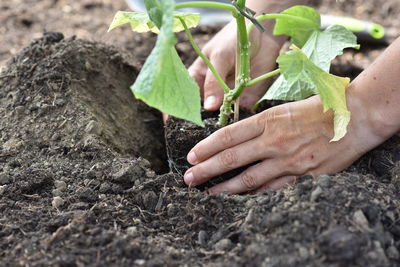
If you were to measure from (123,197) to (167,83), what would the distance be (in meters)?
0.33

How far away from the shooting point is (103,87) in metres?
1.80

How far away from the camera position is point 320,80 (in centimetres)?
123

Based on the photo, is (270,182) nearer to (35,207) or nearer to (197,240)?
(197,240)

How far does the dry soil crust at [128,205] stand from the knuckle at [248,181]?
0.41 ft

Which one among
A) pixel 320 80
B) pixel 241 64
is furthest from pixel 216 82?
pixel 320 80

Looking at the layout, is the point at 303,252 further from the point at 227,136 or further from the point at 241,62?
the point at 241,62

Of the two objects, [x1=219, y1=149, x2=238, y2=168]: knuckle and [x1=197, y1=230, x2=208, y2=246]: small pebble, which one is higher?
[x1=219, y1=149, x2=238, y2=168]: knuckle

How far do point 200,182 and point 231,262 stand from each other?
0.38 m

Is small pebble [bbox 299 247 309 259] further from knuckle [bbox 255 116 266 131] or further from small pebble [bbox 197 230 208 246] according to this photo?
knuckle [bbox 255 116 266 131]

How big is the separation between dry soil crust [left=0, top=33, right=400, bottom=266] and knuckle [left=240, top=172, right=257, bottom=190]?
0.41 feet

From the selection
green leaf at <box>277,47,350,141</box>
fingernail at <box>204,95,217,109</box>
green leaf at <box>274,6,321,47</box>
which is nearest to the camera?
green leaf at <box>277,47,350,141</box>

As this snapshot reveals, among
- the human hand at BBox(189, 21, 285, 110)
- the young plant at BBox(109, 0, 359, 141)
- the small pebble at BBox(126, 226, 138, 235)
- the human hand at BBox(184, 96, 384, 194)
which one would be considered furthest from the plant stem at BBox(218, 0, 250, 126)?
the small pebble at BBox(126, 226, 138, 235)

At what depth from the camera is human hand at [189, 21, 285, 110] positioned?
5.51 feet

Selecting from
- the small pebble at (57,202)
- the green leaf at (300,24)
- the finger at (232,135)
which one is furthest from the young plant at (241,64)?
the small pebble at (57,202)
